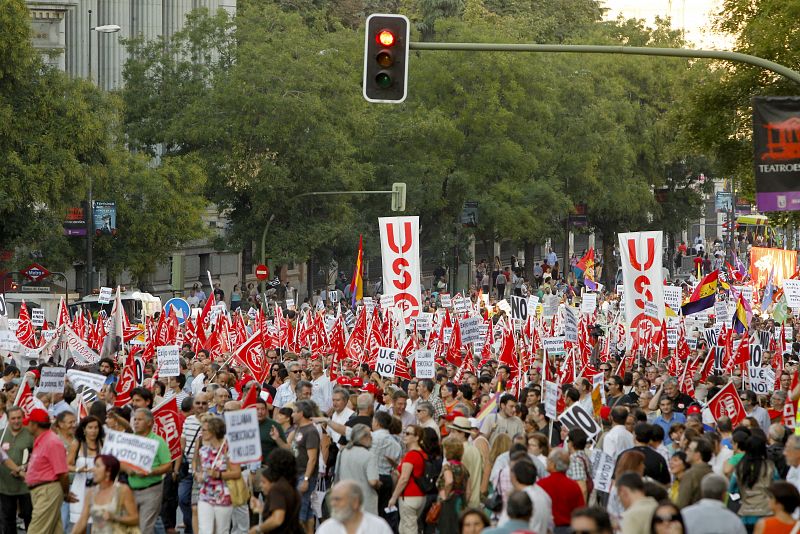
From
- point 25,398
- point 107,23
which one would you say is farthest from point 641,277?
point 107,23

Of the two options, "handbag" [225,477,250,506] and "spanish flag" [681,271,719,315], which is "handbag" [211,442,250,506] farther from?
"spanish flag" [681,271,719,315]

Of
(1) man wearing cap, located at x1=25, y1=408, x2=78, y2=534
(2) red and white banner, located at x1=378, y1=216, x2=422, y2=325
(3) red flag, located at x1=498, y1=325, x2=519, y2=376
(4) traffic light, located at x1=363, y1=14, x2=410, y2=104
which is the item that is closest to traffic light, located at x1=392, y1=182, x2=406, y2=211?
(2) red and white banner, located at x1=378, y1=216, x2=422, y2=325

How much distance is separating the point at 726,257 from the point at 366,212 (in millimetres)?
40198

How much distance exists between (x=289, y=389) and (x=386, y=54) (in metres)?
4.36

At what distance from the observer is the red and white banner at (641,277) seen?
93.4 ft

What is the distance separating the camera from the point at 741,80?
1165 inches

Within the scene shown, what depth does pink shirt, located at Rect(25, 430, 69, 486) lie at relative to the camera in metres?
13.4

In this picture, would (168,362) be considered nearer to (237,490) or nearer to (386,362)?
(386,362)

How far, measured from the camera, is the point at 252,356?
74.8 ft

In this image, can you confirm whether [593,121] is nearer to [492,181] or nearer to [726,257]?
[492,181]

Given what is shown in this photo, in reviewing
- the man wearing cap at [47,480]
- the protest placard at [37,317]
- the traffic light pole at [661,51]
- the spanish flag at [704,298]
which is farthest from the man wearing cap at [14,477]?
the spanish flag at [704,298]

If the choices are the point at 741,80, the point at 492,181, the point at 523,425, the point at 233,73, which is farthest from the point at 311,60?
the point at 523,425

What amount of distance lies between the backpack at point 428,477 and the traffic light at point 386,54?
372 centimetres

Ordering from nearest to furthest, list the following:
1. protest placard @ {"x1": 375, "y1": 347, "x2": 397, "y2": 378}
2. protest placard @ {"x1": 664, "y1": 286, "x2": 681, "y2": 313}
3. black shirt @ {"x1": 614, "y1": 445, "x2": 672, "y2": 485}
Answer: black shirt @ {"x1": 614, "y1": 445, "x2": 672, "y2": 485}, protest placard @ {"x1": 375, "y1": 347, "x2": 397, "y2": 378}, protest placard @ {"x1": 664, "y1": 286, "x2": 681, "y2": 313}
